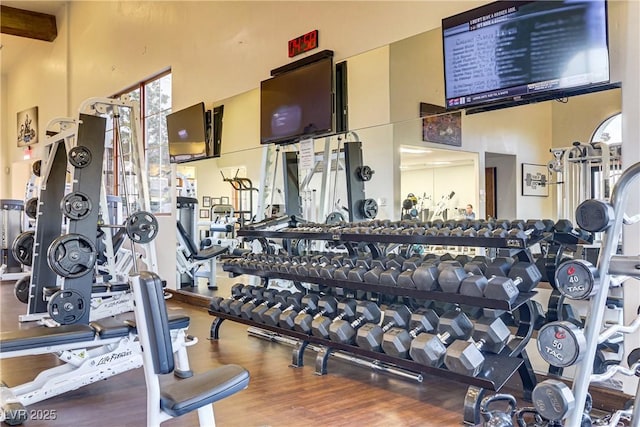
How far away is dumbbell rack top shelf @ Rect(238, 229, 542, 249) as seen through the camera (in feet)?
8.10

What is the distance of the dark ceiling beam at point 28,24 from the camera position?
31.8 ft

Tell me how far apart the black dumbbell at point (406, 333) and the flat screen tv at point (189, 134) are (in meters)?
3.38

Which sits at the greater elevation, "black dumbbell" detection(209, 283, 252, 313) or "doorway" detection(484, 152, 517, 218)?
"doorway" detection(484, 152, 517, 218)

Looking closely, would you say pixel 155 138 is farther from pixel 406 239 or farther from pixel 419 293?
pixel 419 293

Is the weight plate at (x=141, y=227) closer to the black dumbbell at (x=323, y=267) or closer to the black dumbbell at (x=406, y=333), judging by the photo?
the black dumbbell at (x=323, y=267)

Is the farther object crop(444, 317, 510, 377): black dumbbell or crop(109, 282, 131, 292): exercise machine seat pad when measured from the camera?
crop(109, 282, 131, 292): exercise machine seat pad

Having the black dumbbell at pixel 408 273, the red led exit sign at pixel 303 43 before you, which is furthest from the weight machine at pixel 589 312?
the red led exit sign at pixel 303 43

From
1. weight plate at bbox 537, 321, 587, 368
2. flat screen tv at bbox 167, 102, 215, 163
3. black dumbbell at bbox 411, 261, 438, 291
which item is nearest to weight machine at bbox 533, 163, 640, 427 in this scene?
weight plate at bbox 537, 321, 587, 368

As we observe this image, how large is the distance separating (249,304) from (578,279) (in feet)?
8.59

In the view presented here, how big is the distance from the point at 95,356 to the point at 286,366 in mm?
1208

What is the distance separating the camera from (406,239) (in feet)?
9.59

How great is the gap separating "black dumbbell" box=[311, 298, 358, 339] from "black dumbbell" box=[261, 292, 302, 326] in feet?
1.12

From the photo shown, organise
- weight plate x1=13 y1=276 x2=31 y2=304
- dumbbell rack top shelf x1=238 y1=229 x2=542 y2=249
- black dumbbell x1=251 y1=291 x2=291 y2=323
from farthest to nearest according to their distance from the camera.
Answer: weight plate x1=13 y1=276 x2=31 y2=304 < black dumbbell x1=251 y1=291 x2=291 y2=323 < dumbbell rack top shelf x1=238 y1=229 x2=542 y2=249

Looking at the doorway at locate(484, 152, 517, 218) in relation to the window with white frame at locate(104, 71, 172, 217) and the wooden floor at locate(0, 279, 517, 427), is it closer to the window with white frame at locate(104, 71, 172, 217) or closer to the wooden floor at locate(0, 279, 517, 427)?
the wooden floor at locate(0, 279, 517, 427)
